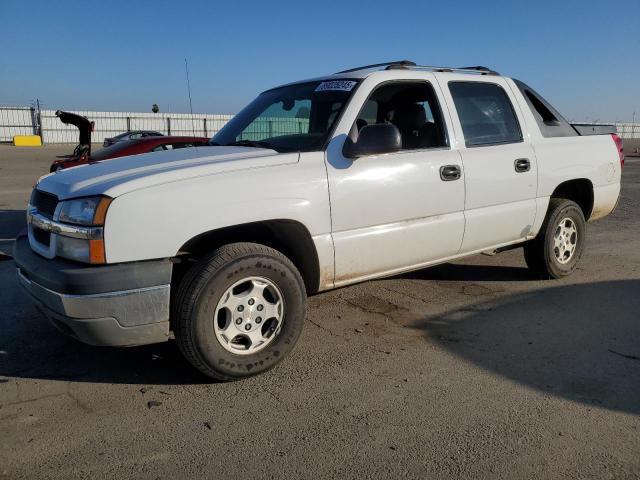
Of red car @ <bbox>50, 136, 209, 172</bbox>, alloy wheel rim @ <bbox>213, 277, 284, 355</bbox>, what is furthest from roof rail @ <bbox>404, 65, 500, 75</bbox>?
red car @ <bbox>50, 136, 209, 172</bbox>

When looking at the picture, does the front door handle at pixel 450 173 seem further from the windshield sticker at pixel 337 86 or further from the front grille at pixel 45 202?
the front grille at pixel 45 202

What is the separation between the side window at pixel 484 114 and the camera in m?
4.36

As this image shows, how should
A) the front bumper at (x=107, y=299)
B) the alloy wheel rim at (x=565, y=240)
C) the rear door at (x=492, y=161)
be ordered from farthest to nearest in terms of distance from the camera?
1. the alloy wheel rim at (x=565, y=240)
2. the rear door at (x=492, y=161)
3. the front bumper at (x=107, y=299)

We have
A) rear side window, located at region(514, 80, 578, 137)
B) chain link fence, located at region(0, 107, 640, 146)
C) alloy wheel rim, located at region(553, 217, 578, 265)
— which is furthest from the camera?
chain link fence, located at region(0, 107, 640, 146)

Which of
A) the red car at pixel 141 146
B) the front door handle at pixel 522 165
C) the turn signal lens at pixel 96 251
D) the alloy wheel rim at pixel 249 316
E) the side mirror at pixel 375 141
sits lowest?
the alloy wheel rim at pixel 249 316

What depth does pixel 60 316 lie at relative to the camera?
114 inches

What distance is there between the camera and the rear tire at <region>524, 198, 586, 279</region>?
5.05 m

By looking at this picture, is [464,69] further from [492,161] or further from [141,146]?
[141,146]

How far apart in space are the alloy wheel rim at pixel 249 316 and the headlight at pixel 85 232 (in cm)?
74

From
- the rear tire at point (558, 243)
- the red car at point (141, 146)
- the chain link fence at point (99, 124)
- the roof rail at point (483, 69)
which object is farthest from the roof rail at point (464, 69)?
the chain link fence at point (99, 124)

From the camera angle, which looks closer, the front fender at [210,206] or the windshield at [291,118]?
the front fender at [210,206]

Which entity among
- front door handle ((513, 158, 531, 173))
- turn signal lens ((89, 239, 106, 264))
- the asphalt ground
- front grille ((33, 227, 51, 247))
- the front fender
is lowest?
the asphalt ground

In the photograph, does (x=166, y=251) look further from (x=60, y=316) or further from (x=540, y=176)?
(x=540, y=176)

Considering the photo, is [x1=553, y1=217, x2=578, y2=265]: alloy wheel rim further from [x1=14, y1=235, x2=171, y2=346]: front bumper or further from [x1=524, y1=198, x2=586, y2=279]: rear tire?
[x1=14, y1=235, x2=171, y2=346]: front bumper
